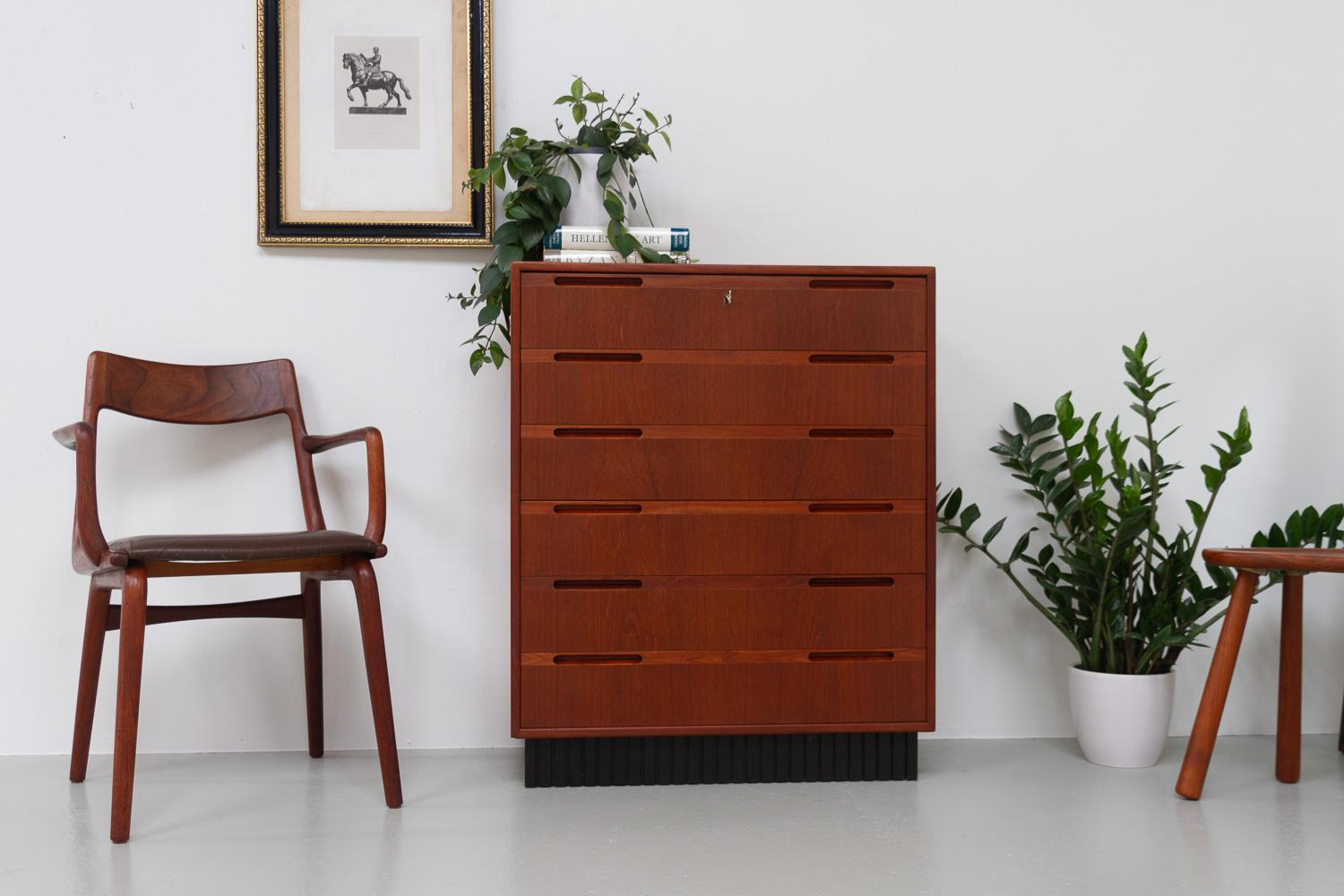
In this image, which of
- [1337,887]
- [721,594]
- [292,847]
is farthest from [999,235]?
[292,847]

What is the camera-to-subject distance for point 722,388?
200 centimetres

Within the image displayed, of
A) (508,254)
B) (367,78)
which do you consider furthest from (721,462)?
(367,78)

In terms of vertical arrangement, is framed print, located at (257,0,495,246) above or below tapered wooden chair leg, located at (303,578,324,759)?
above

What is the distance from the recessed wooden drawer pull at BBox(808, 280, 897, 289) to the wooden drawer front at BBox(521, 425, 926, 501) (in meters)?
0.28

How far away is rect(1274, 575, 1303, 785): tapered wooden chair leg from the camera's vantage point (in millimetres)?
2057

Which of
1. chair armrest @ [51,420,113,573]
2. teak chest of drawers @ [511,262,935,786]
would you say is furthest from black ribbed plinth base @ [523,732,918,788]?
Result: chair armrest @ [51,420,113,573]

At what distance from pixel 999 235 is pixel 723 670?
1244mm

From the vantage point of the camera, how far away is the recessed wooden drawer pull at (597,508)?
77.9 inches

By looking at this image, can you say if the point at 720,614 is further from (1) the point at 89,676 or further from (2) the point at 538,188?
(1) the point at 89,676

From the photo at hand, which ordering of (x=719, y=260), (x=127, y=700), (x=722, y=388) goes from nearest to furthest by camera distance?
(x=127, y=700) → (x=722, y=388) → (x=719, y=260)

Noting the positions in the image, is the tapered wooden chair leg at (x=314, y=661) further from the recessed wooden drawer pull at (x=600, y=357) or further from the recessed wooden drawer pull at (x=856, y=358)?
the recessed wooden drawer pull at (x=856, y=358)

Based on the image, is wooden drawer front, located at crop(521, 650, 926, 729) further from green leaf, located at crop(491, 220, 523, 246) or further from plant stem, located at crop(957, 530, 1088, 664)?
green leaf, located at crop(491, 220, 523, 246)

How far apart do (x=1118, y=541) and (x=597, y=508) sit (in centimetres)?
109

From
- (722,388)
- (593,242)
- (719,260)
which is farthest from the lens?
(719,260)
